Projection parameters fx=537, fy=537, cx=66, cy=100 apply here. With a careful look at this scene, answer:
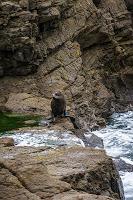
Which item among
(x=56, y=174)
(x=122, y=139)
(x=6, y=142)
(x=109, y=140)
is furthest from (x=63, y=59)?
(x=56, y=174)

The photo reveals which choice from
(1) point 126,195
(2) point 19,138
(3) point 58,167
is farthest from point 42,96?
(3) point 58,167

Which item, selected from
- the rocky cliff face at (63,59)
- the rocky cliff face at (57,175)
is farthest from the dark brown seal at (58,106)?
the rocky cliff face at (57,175)

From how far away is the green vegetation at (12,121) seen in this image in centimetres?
2412

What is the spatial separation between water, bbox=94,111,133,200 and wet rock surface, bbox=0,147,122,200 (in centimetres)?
341

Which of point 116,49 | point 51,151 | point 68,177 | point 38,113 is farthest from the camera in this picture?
point 116,49

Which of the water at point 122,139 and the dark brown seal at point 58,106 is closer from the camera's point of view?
the water at point 122,139

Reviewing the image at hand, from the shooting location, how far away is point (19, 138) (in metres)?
21.6

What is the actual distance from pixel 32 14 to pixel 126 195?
1519cm

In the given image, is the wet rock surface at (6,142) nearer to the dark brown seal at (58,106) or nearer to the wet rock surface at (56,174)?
the wet rock surface at (56,174)

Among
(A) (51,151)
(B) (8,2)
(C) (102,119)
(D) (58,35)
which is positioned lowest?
(C) (102,119)

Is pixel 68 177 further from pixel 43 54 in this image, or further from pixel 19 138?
pixel 43 54

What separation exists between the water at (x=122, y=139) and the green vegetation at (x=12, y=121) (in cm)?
364

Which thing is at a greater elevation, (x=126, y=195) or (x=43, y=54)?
(x=43, y=54)

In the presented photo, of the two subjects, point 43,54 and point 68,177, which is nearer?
point 68,177
